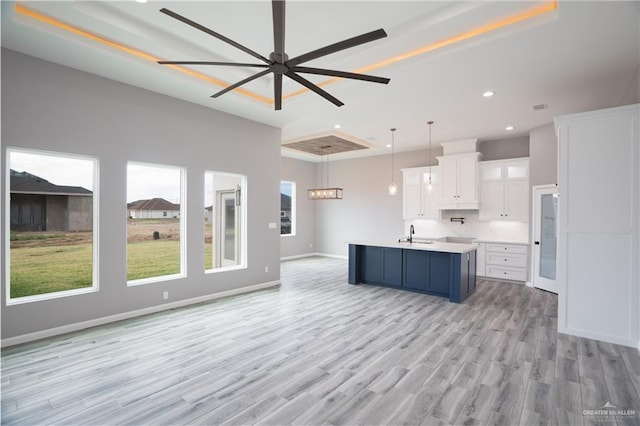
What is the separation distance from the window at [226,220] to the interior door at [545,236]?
5556 mm

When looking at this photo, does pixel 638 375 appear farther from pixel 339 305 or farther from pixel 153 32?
pixel 153 32

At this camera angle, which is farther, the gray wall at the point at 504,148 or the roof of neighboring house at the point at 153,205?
the gray wall at the point at 504,148

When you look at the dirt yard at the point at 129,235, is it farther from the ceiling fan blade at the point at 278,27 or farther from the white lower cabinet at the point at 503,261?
the white lower cabinet at the point at 503,261

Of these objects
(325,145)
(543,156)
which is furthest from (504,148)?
(325,145)

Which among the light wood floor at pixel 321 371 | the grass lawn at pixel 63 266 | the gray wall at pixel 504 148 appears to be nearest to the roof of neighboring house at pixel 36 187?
the grass lawn at pixel 63 266

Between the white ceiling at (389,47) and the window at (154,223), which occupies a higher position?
the white ceiling at (389,47)

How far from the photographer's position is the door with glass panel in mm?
5840

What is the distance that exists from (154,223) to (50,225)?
3.99 ft

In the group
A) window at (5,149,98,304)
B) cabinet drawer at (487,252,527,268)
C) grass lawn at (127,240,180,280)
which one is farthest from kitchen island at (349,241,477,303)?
window at (5,149,98,304)

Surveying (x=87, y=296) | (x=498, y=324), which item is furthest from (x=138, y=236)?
(x=498, y=324)

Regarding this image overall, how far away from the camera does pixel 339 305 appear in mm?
4750

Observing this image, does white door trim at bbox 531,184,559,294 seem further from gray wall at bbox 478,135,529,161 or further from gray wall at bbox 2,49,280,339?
gray wall at bbox 2,49,280,339

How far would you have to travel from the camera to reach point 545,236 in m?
5.88

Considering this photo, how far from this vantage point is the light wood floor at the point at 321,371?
2.21 meters
